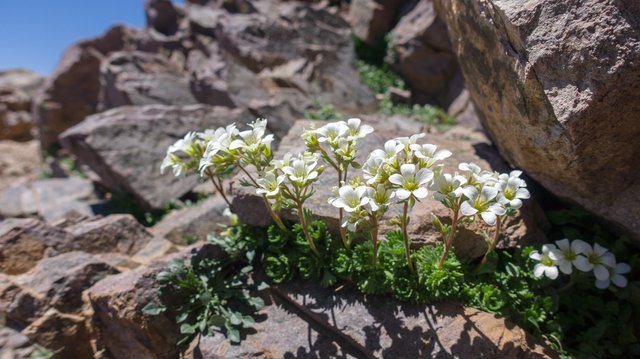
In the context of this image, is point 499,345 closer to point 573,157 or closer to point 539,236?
point 539,236

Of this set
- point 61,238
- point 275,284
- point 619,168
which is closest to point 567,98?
point 619,168

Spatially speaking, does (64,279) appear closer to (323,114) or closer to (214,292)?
(214,292)

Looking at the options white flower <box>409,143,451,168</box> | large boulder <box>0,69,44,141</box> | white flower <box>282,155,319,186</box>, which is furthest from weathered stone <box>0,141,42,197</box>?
white flower <box>409,143,451,168</box>

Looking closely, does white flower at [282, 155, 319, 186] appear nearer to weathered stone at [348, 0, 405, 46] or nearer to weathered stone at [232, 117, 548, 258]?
weathered stone at [232, 117, 548, 258]

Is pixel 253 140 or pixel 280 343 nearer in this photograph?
pixel 253 140

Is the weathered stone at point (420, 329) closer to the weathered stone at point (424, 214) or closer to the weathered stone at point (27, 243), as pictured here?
the weathered stone at point (424, 214)

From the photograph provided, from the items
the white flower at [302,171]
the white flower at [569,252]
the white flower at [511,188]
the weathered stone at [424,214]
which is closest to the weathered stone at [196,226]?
the weathered stone at [424,214]

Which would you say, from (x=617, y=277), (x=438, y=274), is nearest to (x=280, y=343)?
(x=438, y=274)
